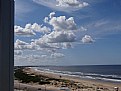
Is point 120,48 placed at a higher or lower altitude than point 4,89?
higher

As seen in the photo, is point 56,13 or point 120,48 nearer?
point 56,13

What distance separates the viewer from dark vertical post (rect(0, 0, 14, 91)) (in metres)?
0.69

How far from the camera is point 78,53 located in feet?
5.84

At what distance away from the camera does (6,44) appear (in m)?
0.70

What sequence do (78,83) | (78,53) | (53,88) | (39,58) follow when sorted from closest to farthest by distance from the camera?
(39,58), (78,53), (53,88), (78,83)

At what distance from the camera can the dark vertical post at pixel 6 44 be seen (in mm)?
691

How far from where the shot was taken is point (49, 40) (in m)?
1.59

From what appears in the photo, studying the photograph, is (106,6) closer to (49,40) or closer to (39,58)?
(49,40)

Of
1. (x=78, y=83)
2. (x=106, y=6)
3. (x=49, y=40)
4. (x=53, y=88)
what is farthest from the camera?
(x=78, y=83)

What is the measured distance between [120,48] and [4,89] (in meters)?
1.58

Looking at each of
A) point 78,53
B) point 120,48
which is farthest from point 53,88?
point 120,48

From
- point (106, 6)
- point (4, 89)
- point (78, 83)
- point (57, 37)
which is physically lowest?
point (78, 83)

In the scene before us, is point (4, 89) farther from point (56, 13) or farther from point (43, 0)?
point (56, 13)

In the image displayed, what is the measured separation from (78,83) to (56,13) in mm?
1357
